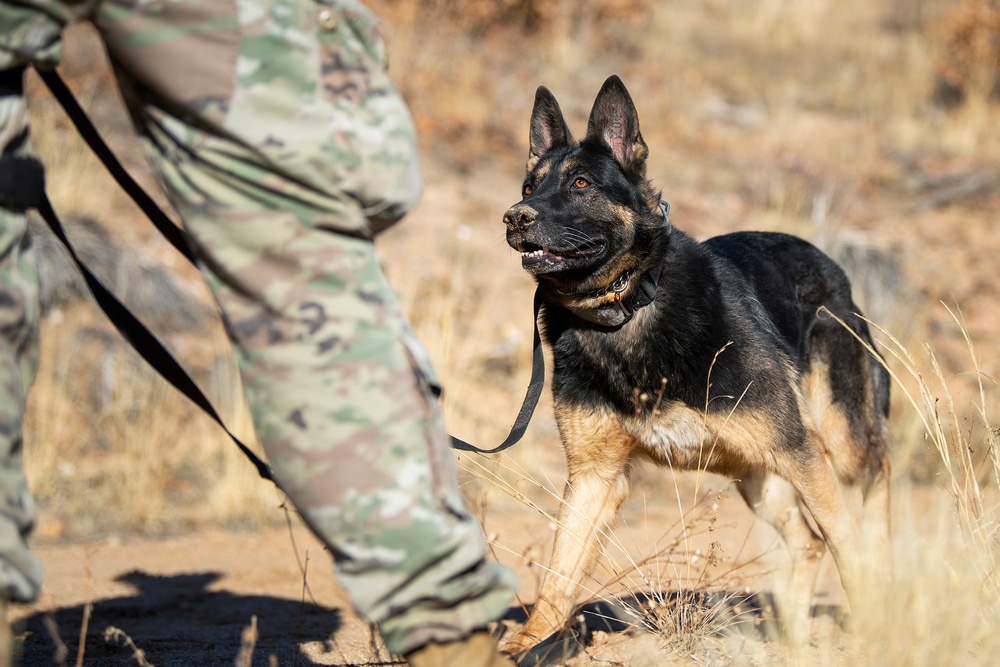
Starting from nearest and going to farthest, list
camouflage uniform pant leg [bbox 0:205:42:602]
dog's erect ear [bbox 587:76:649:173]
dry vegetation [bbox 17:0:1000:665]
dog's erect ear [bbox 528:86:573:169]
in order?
1. camouflage uniform pant leg [bbox 0:205:42:602]
2. dry vegetation [bbox 17:0:1000:665]
3. dog's erect ear [bbox 587:76:649:173]
4. dog's erect ear [bbox 528:86:573:169]

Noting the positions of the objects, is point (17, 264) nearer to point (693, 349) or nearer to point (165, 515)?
point (693, 349)

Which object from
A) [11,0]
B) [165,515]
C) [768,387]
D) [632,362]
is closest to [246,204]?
[11,0]

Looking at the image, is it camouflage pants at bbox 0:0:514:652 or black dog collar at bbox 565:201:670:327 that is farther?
black dog collar at bbox 565:201:670:327

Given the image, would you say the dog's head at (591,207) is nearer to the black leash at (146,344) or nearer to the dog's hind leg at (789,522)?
A: the dog's hind leg at (789,522)

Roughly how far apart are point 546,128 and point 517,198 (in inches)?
234

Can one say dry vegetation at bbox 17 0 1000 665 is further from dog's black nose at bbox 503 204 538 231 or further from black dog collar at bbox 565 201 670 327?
dog's black nose at bbox 503 204 538 231

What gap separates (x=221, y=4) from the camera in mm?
1730

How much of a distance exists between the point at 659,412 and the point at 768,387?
0.44m

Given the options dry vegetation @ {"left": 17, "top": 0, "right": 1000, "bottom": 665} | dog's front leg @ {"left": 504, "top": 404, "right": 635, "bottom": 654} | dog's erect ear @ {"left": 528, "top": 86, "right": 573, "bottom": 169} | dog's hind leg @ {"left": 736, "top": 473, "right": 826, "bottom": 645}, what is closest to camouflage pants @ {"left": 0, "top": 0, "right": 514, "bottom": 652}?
dry vegetation @ {"left": 17, "top": 0, "right": 1000, "bottom": 665}

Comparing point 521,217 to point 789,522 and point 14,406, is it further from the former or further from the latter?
point 14,406

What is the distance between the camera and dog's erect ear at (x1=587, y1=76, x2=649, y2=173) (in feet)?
12.9

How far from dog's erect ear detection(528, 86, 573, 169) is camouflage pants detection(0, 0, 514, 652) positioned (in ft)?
7.96

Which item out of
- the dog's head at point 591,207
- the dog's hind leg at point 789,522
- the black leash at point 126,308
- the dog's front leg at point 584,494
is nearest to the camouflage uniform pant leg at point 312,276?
the black leash at point 126,308

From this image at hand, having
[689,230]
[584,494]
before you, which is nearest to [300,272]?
[584,494]
